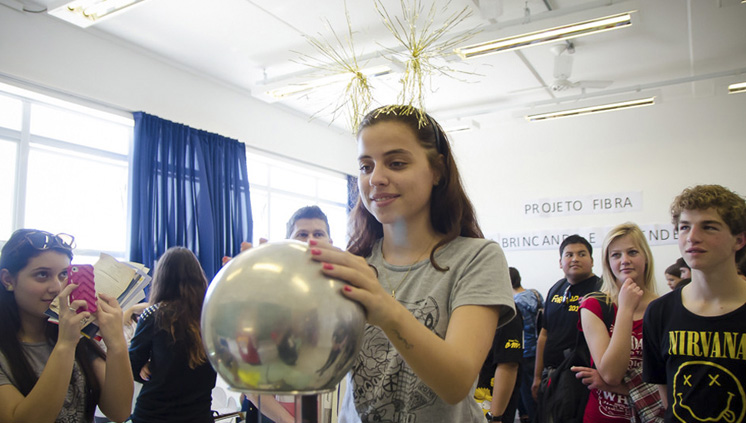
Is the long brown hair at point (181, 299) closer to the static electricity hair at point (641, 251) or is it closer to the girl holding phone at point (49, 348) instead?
the girl holding phone at point (49, 348)

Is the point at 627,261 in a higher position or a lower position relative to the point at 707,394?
higher

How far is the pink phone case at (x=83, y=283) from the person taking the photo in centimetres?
194

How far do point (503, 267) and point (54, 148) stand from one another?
238 inches

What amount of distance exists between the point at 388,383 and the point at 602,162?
8797mm

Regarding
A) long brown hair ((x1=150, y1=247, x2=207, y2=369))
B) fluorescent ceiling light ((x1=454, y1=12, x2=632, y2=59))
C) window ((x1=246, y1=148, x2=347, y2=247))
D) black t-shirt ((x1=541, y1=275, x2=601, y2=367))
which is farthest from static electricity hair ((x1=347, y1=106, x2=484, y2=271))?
window ((x1=246, y1=148, x2=347, y2=247))

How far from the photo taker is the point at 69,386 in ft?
6.79

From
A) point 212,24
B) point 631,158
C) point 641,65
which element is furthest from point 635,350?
point 631,158

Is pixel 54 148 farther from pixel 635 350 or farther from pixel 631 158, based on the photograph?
pixel 631 158

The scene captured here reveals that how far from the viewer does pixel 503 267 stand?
1.08 metres

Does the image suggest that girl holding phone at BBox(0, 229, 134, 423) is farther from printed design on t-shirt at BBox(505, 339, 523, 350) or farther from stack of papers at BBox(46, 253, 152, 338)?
printed design on t-shirt at BBox(505, 339, 523, 350)

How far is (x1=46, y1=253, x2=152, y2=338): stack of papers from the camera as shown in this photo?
6.67 ft

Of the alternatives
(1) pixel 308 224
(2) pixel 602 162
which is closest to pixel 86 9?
(1) pixel 308 224

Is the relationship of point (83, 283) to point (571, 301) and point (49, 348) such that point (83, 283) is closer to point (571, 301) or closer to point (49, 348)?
point (49, 348)

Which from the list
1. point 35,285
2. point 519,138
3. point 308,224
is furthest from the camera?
point 519,138
